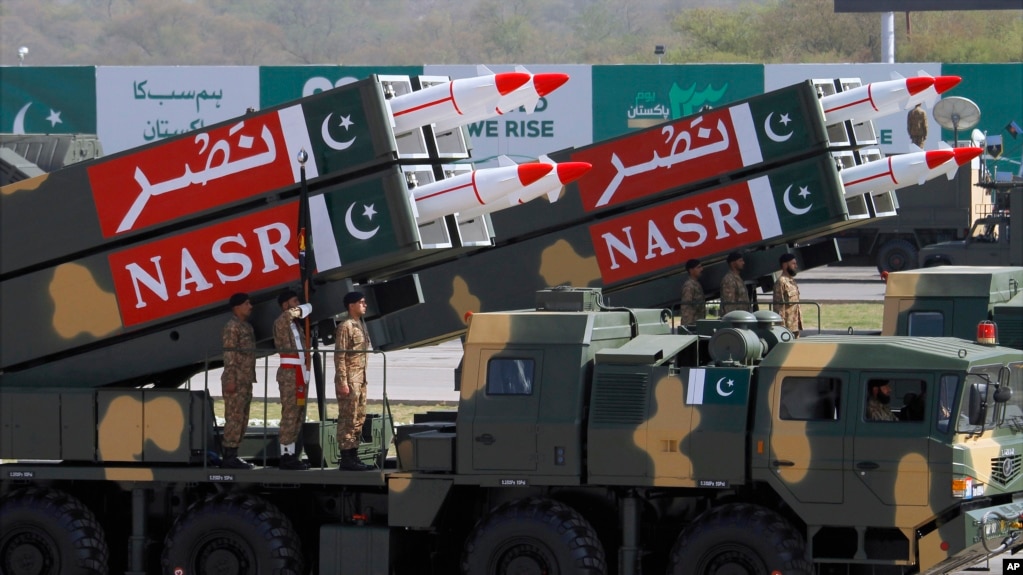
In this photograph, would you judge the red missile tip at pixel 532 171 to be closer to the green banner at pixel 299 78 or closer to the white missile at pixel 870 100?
the white missile at pixel 870 100

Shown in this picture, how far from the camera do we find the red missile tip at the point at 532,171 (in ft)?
43.7

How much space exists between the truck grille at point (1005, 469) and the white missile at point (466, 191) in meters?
4.51

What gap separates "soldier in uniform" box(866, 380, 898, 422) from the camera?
10.7 m

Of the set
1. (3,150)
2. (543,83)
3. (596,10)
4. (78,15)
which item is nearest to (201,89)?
(3,150)

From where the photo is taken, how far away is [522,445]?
11195 mm

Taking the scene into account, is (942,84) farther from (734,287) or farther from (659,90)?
(659,90)

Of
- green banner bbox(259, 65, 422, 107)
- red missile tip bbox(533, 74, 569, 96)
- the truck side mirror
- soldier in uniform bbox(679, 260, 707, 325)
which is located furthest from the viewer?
green banner bbox(259, 65, 422, 107)

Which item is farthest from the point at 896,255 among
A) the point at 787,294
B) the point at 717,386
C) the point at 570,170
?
the point at 717,386

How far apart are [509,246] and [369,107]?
4.33 metres

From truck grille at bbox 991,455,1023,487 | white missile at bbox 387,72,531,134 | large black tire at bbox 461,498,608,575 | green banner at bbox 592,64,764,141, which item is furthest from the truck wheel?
large black tire at bbox 461,498,608,575

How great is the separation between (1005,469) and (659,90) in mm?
32970

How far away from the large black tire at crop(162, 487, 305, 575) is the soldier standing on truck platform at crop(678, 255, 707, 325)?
557 centimetres

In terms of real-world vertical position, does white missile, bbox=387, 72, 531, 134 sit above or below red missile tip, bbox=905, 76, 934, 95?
below

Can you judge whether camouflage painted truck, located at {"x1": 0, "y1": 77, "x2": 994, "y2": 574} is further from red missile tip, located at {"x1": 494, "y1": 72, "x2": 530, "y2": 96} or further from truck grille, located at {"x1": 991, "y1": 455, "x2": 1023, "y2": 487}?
red missile tip, located at {"x1": 494, "y1": 72, "x2": 530, "y2": 96}
